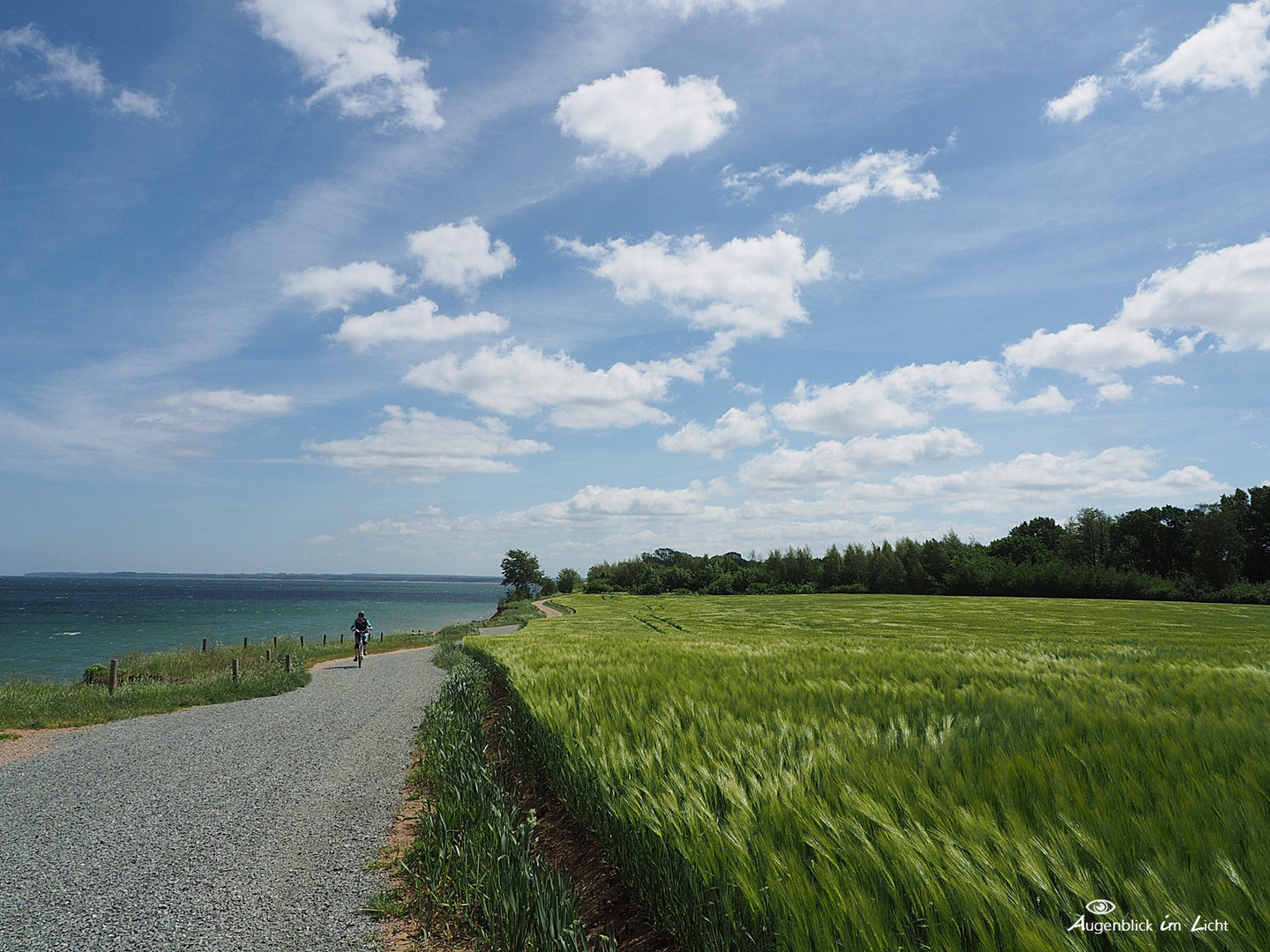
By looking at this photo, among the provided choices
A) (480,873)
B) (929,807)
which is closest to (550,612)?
(480,873)

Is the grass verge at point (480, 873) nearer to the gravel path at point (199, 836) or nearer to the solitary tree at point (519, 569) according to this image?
the gravel path at point (199, 836)

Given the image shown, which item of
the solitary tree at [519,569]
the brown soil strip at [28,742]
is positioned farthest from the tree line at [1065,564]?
the brown soil strip at [28,742]

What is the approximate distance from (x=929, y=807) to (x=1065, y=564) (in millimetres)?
78873

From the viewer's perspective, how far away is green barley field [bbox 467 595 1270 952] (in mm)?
1771

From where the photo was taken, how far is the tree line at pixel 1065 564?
59.5 m

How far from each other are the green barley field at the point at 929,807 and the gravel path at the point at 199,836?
98.1 inches

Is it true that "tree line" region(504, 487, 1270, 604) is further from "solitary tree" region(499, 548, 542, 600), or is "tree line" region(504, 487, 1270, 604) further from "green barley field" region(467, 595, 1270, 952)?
"green barley field" region(467, 595, 1270, 952)

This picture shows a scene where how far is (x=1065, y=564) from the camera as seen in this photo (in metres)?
65.8

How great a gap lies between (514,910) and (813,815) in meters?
2.38

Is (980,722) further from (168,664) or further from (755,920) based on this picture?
(168,664)

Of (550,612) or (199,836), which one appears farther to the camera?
(550,612)

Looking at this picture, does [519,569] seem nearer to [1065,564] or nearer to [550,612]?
[550,612]

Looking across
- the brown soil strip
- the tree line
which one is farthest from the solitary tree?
the brown soil strip

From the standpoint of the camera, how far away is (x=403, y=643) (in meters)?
41.9
